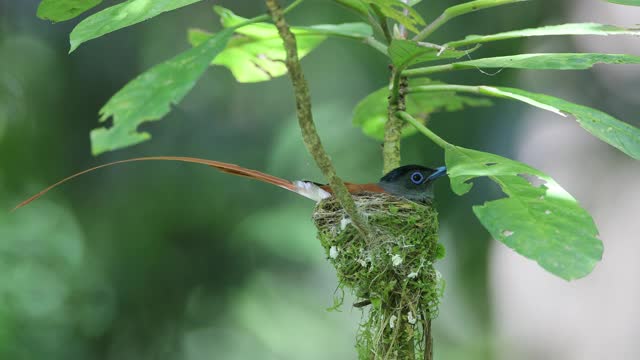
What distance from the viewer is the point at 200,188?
6.95m

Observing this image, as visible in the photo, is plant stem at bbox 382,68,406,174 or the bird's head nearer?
plant stem at bbox 382,68,406,174

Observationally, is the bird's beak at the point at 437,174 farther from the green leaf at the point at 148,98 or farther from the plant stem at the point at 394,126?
the green leaf at the point at 148,98

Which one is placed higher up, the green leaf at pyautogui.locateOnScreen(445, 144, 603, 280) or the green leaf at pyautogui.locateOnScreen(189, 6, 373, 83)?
the green leaf at pyautogui.locateOnScreen(189, 6, 373, 83)

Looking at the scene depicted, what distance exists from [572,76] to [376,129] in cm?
330

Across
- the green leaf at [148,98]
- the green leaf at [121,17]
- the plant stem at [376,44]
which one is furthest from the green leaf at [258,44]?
the green leaf at [148,98]

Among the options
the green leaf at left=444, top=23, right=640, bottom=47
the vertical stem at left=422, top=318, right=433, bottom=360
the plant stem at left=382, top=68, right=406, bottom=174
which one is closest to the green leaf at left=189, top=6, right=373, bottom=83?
the plant stem at left=382, top=68, right=406, bottom=174

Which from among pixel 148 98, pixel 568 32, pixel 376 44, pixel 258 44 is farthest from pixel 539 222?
pixel 258 44

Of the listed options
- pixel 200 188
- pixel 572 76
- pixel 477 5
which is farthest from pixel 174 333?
pixel 477 5

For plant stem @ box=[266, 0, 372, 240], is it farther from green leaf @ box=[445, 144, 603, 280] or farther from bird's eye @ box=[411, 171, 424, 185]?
bird's eye @ box=[411, 171, 424, 185]

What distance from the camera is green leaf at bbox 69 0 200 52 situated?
1.69 m

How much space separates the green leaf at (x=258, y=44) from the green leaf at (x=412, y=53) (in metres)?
0.53

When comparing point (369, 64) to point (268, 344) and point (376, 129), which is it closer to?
point (268, 344)

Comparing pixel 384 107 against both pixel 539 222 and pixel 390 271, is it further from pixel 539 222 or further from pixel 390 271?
pixel 539 222

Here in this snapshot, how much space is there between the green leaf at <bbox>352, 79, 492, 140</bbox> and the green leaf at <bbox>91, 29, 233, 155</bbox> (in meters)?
1.56
